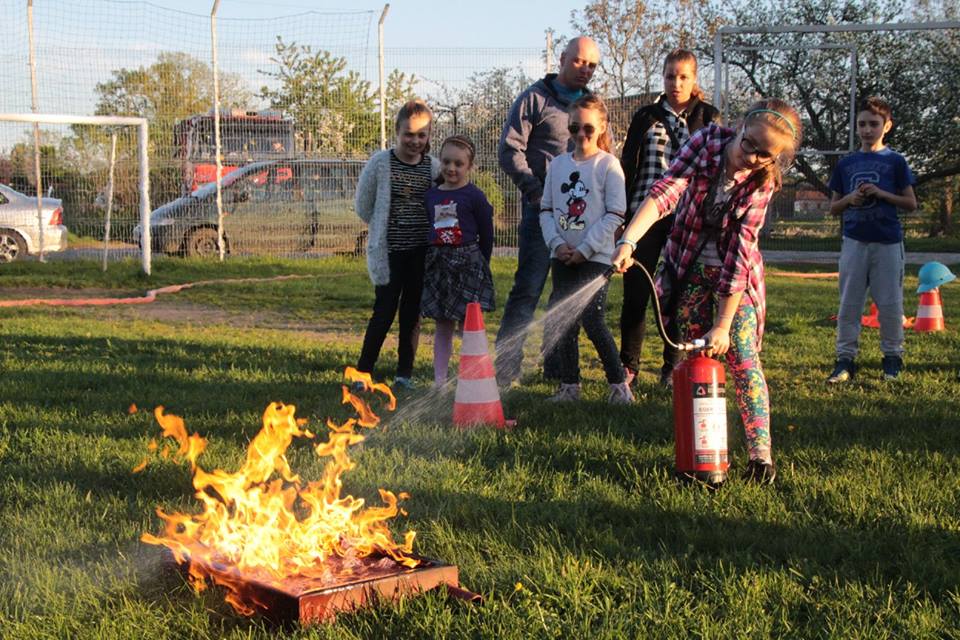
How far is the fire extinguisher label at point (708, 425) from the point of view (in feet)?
14.1

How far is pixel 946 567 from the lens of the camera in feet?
11.1

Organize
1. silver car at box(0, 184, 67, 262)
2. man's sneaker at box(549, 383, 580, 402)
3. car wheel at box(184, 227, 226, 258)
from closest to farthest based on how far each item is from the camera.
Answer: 1. man's sneaker at box(549, 383, 580, 402)
2. silver car at box(0, 184, 67, 262)
3. car wheel at box(184, 227, 226, 258)

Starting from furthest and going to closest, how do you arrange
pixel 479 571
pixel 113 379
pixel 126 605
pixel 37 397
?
pixel 113 379, pixel 37 397, pixel 479 571, pixel 126 605

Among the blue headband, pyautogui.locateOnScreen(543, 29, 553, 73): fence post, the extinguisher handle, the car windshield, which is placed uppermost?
pyautogui.locateOnScreen(543, 29, 553, 73): fence post

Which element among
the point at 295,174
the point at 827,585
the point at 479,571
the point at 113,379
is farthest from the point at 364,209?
the point at 295,174

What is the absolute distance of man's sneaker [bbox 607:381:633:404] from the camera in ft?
19.7

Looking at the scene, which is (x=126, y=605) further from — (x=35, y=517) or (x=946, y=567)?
(x=946, y=567)

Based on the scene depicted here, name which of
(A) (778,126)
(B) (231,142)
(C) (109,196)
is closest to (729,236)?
(A) (778,126)

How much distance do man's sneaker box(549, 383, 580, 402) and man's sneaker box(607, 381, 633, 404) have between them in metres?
0.20

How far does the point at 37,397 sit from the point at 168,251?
36.1ft

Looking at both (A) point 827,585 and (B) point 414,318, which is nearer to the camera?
(A) point 827,585

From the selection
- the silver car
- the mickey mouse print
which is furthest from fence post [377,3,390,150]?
the mickey mouse print

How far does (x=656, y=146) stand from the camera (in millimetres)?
6500

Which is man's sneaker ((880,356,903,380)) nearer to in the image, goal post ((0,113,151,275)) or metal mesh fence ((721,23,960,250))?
metal mesh fence ((721,23,960,250))
